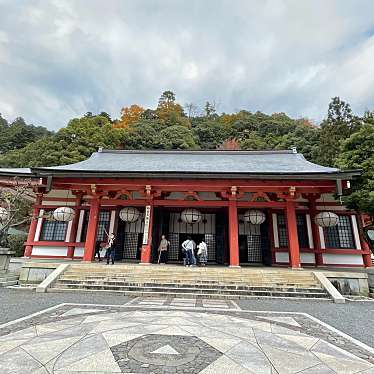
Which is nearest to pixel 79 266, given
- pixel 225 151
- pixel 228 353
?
pixel 228 353

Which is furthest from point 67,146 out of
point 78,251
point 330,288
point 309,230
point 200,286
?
point 330,288

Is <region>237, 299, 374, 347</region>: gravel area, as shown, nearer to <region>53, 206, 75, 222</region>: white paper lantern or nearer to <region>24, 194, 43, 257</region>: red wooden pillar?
Result: <region>53, 206, 75, 222</region>: white paper lantern

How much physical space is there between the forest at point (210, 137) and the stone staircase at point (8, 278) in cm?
1406

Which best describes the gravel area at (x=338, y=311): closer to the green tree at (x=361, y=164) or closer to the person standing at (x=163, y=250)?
the green tree at (x=361, y=164)

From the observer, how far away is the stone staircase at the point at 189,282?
862 cm

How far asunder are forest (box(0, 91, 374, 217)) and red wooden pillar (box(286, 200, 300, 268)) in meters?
2.50

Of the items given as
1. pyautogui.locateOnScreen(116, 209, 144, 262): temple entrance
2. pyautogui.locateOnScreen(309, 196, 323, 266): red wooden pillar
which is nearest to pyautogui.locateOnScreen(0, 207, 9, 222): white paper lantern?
pyautogui.locateOnScreen(116, 209, 144, 262): temple entrance

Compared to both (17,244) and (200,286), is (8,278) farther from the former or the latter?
(17,244)

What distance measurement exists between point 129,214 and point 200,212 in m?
3.65

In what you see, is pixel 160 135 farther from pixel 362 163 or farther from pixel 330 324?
pixel 330 324

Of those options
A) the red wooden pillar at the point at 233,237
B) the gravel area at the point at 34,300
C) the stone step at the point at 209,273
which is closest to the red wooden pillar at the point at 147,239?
the stone step at the point at 209,273

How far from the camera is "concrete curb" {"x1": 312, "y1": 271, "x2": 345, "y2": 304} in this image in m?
8.08

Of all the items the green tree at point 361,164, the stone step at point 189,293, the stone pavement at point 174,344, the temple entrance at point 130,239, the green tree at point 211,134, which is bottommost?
the stone pavement at point 174,344

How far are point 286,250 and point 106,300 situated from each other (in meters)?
9.33
